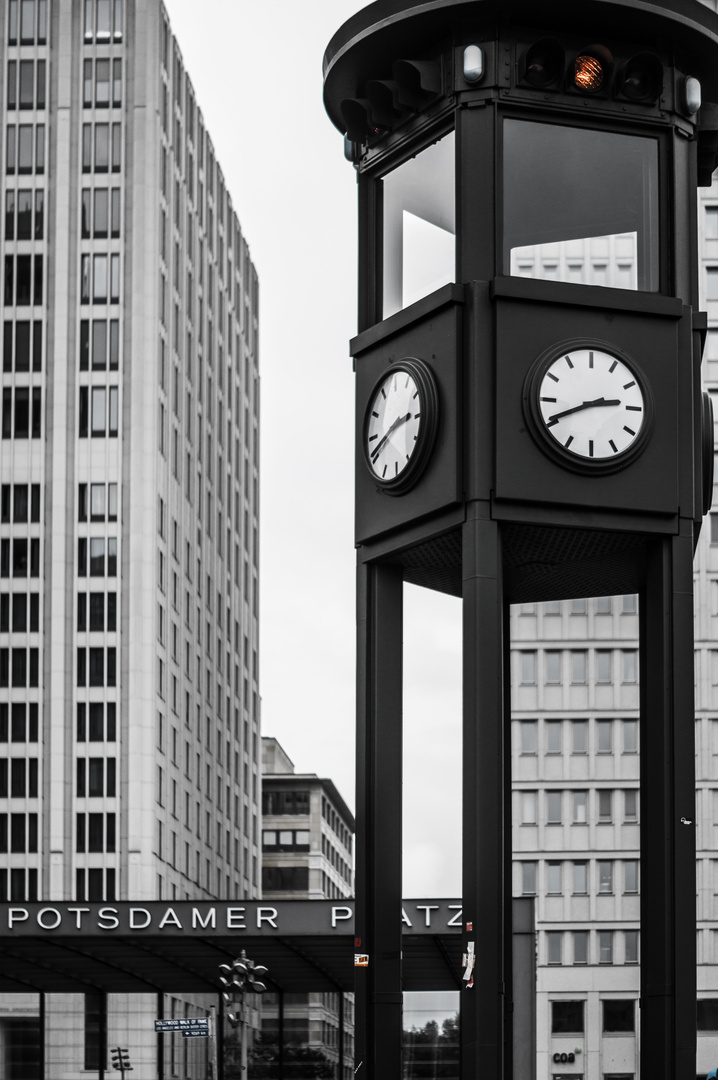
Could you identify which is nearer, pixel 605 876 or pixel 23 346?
pixel 605 876

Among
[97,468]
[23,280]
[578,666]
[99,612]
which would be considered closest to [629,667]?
[578,666]

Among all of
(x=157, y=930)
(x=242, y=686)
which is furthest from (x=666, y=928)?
(x=242, y=686)

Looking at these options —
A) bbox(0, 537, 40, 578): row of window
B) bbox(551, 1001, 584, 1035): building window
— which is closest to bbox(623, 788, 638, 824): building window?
bbox(551, 1001, 584, 1035): building window

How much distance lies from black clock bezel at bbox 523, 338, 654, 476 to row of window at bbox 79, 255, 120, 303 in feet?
273

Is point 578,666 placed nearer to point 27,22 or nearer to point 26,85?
point 26,85

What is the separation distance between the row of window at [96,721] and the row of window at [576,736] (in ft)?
74.0

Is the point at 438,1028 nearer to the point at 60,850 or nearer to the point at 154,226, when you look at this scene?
the point at 60,850

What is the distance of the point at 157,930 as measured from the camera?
4953cm

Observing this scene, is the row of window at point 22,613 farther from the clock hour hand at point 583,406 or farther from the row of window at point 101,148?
the clock hour hand at point 583,406

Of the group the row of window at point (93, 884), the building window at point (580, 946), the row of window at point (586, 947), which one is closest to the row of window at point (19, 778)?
the row of window at point (93, 884)

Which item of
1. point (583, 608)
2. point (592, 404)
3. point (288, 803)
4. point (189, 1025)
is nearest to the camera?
point (592, 404)

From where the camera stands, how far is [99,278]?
98.8m

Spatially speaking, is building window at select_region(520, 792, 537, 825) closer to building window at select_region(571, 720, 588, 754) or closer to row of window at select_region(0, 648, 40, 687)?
building window at select_region(571, 720, 588, 754)

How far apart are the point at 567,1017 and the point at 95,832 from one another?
26333 millimetres
